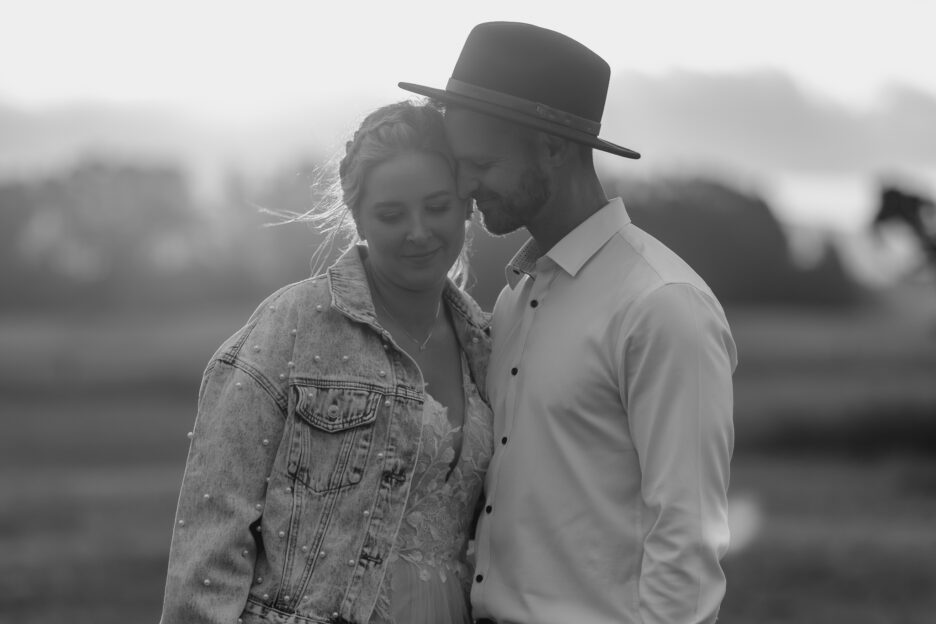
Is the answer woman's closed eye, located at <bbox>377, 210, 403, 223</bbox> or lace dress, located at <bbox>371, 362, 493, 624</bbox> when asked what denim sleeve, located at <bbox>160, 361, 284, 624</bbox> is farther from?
woman's closed eye, located at <bbox>377, 210, 403, 223</bbox>

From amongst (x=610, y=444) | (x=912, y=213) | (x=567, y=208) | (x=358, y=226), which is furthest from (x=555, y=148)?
(x=912, y=213)

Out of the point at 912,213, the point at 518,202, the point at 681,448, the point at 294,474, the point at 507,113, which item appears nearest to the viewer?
the point at 681,448

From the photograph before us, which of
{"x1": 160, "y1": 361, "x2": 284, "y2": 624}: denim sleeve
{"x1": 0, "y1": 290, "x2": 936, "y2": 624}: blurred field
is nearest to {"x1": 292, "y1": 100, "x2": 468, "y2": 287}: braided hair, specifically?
{"x1": 160, "y1": 361, "x2": 284, "y2": 624}: denim sleeve

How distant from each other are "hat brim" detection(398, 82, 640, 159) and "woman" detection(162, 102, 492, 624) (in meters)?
0.07

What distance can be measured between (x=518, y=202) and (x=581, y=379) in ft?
1.71

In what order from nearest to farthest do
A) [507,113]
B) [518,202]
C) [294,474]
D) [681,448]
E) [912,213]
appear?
[681,448] < [294,474] < [507,113] < [518,202] < [912,213]

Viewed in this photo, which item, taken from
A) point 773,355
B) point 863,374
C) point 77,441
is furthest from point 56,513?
point 863,374

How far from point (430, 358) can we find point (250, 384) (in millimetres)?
562

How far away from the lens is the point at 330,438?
2902 mm

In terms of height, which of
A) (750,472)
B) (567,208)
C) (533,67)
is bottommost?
(750,472)

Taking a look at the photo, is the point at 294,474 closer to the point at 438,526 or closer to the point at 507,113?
the point at 438,526

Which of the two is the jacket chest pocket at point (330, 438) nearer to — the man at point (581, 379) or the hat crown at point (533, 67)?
the man at point (581, 379)

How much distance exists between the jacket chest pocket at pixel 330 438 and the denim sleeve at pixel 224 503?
0.20 feet

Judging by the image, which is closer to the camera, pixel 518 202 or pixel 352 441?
pixel 352 441
